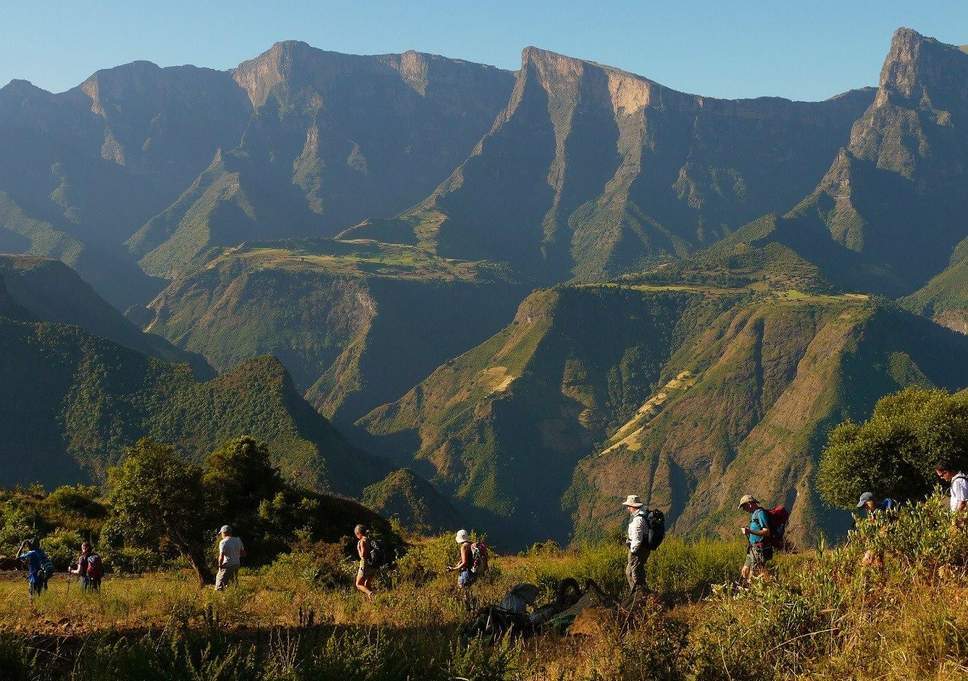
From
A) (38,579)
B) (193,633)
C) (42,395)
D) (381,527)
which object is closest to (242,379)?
(42,395)

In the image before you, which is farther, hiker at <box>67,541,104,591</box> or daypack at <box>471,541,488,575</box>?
hiker at <box>67,541,104,591</box>

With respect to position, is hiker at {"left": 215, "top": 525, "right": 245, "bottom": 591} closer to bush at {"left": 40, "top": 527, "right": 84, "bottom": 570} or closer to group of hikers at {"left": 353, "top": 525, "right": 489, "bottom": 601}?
group of hikers at {"left": 353, "top": 525, "right": 489, "bottom": 601}

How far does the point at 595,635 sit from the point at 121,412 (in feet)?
451

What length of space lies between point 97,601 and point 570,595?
30.4ft

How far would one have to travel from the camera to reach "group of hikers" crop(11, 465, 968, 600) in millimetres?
18078

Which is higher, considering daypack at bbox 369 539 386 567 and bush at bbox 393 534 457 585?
daypack at bbox 369 539 386 567

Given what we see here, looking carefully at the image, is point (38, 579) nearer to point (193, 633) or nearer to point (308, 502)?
point (193, 633)

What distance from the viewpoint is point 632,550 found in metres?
18.1

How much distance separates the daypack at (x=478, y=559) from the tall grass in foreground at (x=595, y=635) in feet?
18.2

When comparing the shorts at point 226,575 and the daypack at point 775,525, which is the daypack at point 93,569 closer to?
the shorts at point 226,575

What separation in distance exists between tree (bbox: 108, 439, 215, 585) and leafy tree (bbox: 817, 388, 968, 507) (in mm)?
37735

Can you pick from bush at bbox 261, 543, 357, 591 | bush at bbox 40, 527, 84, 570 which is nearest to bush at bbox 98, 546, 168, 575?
bush at bbox 40, 527, 84, 570

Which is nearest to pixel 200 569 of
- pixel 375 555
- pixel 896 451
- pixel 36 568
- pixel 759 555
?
pixel 36 568

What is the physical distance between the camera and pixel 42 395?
14138cm
